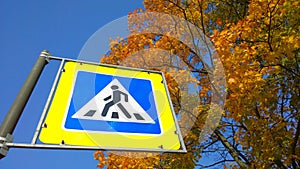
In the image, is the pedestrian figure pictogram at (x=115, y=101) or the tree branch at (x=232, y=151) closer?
the pedestrian figure pictogram at (x=115, y=101)

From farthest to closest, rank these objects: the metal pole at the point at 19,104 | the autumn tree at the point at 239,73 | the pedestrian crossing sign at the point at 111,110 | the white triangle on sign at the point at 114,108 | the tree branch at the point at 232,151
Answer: the tree branch at the point at 232,151, the autumn tree at the point at 239,73, the white triangle on sign at the point at 114,108, the pedestrian crossing sign at the point at 111,110, the metal pole at the point at 19,104

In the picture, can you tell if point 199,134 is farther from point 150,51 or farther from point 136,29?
point 136,29

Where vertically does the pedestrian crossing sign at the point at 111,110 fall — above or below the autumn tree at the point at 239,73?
below

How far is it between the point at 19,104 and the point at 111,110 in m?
0.54

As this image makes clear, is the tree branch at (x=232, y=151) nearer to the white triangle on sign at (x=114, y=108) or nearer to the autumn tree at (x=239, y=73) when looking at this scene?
the autumn tree at (x=239, y=73)

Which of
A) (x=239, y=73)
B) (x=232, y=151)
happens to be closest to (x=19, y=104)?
(x=239, y=73)

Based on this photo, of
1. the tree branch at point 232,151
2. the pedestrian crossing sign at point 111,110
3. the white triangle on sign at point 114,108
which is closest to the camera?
the pedestrian crossing sign at point 111,110

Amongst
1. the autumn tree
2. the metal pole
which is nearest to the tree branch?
the autumn tree

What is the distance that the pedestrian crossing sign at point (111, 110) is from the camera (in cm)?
173

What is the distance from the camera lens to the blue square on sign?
5.97 ft

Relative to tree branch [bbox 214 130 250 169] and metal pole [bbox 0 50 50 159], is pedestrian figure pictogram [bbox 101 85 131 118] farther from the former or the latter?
tree branch [bbox 214 130 250 169]

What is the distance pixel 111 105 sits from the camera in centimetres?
190

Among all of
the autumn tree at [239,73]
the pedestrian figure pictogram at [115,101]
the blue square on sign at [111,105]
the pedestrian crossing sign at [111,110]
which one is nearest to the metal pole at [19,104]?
the pedestrian crossing sign at [111,110]

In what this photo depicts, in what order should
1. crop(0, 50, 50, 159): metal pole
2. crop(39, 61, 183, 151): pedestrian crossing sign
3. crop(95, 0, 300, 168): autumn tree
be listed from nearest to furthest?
crop(0, 50, 50, 159): metal pole < crop(39, 61, 183, 151): pedestrian crossing sign < crop(95, 0, 300, 168): autumn tree
